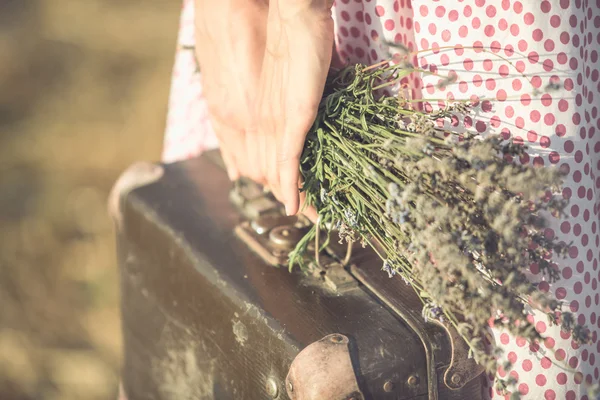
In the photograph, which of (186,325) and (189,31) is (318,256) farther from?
(189,31)

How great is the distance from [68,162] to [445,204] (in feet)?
9.09

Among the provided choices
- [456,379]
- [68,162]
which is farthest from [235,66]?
[68,162]

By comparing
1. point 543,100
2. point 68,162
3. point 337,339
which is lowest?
point 68,162

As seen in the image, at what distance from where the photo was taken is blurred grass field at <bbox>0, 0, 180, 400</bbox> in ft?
8.15

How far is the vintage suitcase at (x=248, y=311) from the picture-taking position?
1062mm

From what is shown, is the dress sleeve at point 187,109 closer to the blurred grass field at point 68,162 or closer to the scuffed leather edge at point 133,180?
the scuffed leather edge at point 133,180

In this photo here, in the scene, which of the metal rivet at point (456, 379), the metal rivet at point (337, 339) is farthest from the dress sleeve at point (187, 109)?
the metal rivet at point (456, 379)

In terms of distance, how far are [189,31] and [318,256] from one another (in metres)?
0.76

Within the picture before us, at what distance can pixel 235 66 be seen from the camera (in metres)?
1.28

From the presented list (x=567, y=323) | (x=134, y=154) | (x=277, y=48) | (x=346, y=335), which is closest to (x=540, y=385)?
(x=567, y=323)

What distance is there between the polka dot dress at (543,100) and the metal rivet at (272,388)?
378 millimetres

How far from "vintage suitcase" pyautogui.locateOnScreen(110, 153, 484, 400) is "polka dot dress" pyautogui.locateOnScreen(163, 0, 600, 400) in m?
0.14

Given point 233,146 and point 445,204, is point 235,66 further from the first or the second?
point 445,204

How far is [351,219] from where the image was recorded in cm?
103
